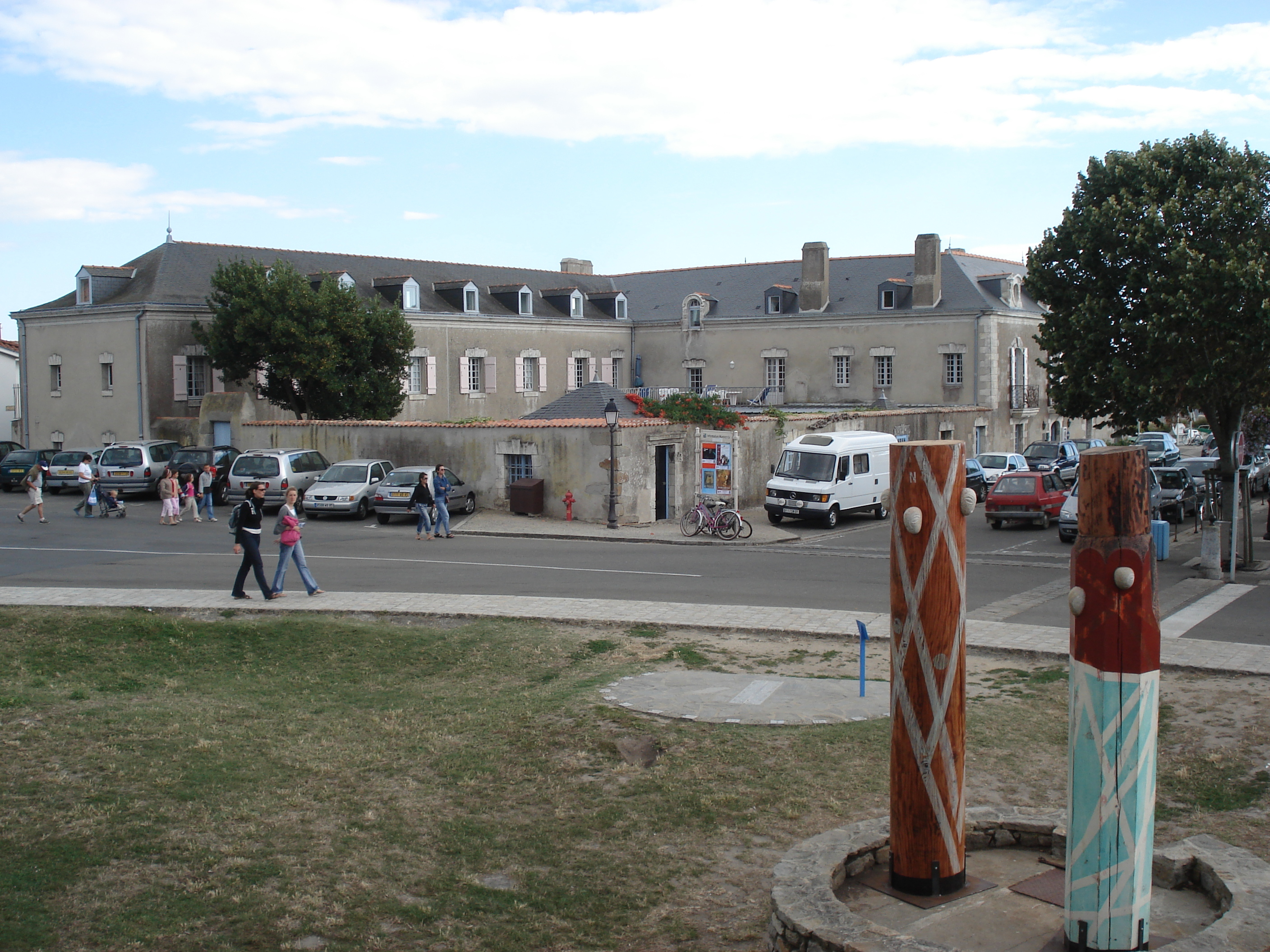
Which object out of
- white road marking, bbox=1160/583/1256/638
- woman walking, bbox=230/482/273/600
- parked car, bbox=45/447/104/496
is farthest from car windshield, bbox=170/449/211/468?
white road marking, bbox=1160/583/1256/638

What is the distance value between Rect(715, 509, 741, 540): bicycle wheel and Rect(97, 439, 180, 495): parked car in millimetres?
16584

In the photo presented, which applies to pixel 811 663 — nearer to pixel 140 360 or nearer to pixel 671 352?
pixel 140 360

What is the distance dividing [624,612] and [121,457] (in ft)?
71.7

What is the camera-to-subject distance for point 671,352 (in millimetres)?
54625

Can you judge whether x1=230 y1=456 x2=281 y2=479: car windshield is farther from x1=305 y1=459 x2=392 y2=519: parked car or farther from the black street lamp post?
the black street lamp post

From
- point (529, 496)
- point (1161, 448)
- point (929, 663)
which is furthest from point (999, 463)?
point (929, 663)

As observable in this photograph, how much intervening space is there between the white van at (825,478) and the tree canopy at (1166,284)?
7275mm

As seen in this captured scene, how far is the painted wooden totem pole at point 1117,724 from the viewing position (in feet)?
16.6

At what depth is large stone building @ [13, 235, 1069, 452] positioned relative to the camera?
134 ft

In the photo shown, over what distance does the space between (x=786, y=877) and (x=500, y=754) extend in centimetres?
353

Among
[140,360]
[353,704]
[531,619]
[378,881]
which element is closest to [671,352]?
[140,360]

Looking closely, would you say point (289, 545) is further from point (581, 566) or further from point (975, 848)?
point (975, 848)

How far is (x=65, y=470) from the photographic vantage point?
32.6m

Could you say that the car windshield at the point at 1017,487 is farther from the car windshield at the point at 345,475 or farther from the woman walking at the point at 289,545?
the woman walking at the point at 289,545
